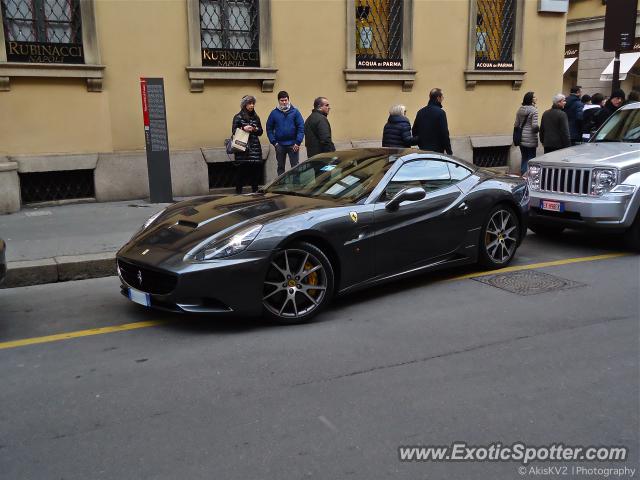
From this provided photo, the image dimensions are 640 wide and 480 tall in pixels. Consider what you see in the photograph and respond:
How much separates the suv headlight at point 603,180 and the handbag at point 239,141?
5.44m

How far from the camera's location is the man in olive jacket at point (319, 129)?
10281 mm

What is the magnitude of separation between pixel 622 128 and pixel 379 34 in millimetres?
5980

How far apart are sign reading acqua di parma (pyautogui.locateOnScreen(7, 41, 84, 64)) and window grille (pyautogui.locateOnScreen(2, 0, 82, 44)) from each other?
0.23 ft

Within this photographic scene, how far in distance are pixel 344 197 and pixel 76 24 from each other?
7105mm

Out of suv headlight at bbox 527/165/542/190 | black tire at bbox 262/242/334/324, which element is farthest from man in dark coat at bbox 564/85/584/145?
black tire at bbox 262/242/334/324

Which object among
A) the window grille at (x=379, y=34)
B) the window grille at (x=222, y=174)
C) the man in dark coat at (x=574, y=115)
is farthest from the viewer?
the window grille at (x=379, y=34)

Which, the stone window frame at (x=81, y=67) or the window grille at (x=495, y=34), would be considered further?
the window grille at (x=495, y=34)

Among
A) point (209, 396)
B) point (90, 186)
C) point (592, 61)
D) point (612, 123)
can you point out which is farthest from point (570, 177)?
point (592, 61)

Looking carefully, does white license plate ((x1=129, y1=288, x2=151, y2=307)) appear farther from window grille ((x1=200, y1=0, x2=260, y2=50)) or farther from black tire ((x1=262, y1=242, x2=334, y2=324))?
window grille ((x1=200, y1=0, x2=260, y2=50))

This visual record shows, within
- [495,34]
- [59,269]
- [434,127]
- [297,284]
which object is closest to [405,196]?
[297,284]

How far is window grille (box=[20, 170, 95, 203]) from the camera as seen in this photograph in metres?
10.7

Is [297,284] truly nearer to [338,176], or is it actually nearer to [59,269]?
[338,176]

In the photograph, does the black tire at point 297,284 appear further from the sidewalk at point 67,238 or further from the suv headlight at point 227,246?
the sidewalk at point 67,238

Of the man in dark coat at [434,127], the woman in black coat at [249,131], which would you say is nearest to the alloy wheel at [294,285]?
the woman in black coat at [249,131]
